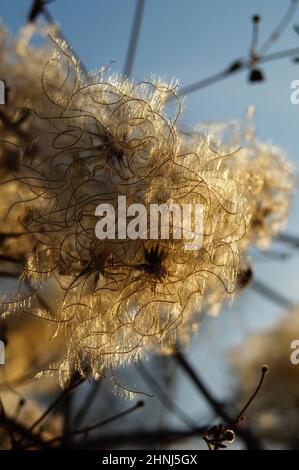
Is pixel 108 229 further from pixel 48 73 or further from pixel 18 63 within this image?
pixel 18 63

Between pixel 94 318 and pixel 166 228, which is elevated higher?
pixel 166 228

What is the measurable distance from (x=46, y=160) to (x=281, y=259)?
1.35 meters

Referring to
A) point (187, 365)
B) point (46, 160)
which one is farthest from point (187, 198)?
point (187, 365)

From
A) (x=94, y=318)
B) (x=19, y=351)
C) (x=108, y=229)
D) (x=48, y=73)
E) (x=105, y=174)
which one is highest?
(x=48, y=73)

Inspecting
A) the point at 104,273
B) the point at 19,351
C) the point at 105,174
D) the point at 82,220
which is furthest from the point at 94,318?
the point at 19,351

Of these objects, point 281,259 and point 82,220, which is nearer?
point 82,220

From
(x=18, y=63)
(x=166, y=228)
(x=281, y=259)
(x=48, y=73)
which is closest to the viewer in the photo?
(x=166, y=228)

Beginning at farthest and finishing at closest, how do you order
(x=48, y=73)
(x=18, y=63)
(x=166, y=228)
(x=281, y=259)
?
(x=281, y=259)
(x=18, y=63)
(x=48, y=73)
(x=166, y=228)

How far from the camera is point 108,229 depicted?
2115 millimetres

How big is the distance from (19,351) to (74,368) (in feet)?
3.97

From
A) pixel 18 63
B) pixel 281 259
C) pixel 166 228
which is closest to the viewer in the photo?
pixel 166 228

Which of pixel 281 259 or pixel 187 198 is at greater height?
pixel 187 198

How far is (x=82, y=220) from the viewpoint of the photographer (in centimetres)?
215

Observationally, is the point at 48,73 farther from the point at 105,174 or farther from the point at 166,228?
the point at 166,228
